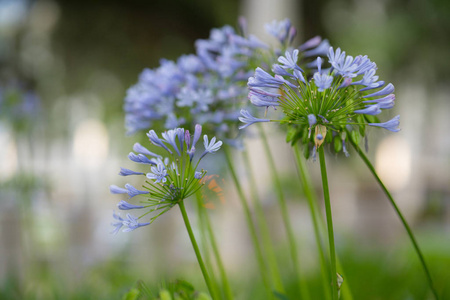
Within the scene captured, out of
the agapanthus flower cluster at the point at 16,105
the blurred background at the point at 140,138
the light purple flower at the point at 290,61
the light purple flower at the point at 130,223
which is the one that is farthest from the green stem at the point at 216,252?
the blurred background at the point at 140,138

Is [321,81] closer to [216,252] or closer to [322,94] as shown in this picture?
[322,94]

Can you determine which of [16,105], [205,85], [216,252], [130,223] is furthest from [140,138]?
[130,223]

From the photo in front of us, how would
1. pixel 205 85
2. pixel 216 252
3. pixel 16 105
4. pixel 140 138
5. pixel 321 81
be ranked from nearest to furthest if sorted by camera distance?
1. pixel 321 81
2. pixel 216 252
3. pixel 205 85
4. pixel 16 105
5. pixel 140 138

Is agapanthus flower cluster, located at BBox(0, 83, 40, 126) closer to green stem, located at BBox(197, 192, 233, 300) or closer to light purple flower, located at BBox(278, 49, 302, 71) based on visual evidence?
green stem, located at BBox(197, 192, 233, 300)

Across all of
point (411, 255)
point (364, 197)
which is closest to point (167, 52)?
point (364, 197)

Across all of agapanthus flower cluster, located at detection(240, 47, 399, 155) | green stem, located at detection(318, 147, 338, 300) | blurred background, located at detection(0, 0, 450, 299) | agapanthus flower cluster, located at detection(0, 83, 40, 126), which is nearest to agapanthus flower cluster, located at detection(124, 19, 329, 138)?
agapanthus flower cluster, located at detection(240, 47, 399, 155)

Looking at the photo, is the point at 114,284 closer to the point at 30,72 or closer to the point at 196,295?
the point at 196,295

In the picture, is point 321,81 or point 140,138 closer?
point 321,81
